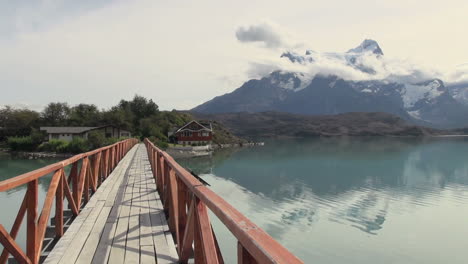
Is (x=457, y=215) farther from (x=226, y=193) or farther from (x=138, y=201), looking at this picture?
(x=138, y=201)

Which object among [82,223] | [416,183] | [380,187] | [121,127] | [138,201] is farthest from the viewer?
[121,127]

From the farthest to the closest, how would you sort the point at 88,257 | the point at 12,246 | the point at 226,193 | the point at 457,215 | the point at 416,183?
the point at 416,183 < the point at 226,193 < the point at 457,215 < the point at 88,257 < the point at 12,246

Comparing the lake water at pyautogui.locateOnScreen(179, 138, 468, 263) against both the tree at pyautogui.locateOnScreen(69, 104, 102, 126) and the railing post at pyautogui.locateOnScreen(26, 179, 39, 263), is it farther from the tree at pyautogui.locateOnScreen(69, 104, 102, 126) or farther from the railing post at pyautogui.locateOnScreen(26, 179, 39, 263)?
the tree at pyautogui.locateOnScreen(69, 104, 102, 126)

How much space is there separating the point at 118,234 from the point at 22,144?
7988 cm

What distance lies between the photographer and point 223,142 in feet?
378

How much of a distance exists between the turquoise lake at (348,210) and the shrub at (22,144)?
75.2ft

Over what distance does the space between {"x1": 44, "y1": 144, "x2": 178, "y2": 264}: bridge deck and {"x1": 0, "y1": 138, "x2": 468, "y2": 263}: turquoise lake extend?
30.5ft

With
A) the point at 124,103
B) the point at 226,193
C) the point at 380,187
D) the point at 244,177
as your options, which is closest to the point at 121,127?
the point at 124,103

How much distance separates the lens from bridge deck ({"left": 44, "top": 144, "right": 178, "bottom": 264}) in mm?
4836

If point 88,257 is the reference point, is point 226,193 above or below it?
below

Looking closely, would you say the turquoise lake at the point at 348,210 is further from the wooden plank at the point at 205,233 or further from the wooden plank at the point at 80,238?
Result: the wooden plank at the point at 205,233

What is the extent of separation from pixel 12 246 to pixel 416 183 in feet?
168

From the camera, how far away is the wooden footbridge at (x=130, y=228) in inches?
102

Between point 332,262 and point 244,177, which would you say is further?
point 244,177
